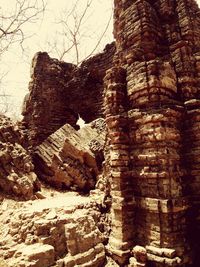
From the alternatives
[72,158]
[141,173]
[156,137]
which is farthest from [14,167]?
[156,137]

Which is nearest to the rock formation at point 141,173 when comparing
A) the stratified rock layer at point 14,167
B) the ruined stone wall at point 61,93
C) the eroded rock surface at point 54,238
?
the eroded rock surface at point 54,238

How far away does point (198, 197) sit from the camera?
342 centimetres

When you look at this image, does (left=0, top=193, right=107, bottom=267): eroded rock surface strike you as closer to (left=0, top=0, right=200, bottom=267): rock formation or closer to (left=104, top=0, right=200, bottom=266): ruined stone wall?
(left=0, top=0, right=200, bottom=267): rock formation

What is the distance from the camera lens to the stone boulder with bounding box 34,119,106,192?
20.5ft

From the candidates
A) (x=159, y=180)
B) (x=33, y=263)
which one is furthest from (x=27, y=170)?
(x=159, y=180)

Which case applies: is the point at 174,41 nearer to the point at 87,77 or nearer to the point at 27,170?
the point at 27,170

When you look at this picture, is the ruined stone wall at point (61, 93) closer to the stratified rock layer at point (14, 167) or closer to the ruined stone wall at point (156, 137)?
the stratified rock layer at point (14, 167)

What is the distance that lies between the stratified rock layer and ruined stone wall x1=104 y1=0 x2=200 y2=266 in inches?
95.9

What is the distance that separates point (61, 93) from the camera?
10406 mm

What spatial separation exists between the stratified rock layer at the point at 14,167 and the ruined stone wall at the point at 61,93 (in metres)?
2.63

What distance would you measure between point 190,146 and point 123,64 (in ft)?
6.09

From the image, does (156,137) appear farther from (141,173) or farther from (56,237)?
(56,237)

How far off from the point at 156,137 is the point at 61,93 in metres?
7.71

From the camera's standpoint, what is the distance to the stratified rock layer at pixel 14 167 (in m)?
5.11
